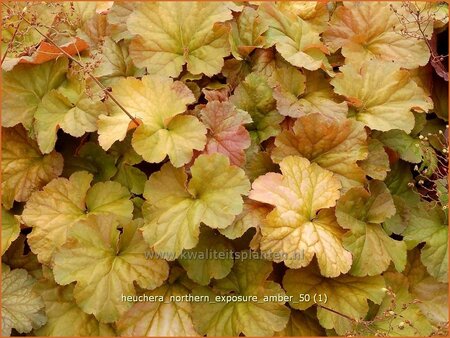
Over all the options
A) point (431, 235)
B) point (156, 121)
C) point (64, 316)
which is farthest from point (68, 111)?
point (431, 235)

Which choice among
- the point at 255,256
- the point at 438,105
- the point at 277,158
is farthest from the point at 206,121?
the point at 438,105

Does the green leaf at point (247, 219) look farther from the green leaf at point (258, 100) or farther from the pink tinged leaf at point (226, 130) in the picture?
the green leaf at point (258, 100)

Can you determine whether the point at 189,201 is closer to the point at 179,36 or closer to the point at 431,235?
the point at 179,36

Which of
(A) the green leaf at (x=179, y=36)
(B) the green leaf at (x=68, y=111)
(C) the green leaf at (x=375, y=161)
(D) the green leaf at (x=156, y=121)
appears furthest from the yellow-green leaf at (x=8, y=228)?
(C) the green leaf at (x=375, y=161)

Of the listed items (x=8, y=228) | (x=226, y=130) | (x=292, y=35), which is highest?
(x=292, y=35)

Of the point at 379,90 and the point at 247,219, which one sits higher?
the point at 379,90

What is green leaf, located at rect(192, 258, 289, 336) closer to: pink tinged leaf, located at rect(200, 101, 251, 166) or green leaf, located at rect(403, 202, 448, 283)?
pink tinged leaf, located at rect(200, 101, 251, 166)

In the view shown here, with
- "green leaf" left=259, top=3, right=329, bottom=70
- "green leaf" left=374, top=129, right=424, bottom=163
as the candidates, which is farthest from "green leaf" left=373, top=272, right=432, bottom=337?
"green leaf" left=259, top=3, right=329, bottom=70

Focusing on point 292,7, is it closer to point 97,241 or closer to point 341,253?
point 341,253
